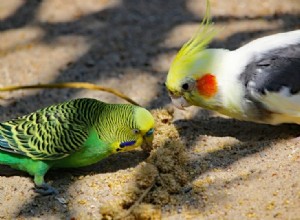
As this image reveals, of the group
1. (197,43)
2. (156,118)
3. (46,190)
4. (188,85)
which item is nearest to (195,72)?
(188,85)

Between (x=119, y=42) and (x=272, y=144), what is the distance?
1.97 m

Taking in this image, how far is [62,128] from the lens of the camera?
12.2ft

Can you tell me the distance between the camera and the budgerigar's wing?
367cm

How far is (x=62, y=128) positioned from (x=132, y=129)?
0.41m

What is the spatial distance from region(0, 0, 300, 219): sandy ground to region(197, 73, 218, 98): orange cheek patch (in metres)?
0.34

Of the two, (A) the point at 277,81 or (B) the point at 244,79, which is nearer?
(A) the point at 277,81

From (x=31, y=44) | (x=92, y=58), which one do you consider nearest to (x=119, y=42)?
(x=92, y=58)

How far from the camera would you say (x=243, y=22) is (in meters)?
5.51

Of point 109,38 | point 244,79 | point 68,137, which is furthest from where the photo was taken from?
point 109,38

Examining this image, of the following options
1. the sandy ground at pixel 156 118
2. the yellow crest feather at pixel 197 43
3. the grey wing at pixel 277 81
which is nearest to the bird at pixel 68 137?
the sandy ground at pixel 156 118

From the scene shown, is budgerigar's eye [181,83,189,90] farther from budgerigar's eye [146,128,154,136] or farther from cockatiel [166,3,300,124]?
budgerigar's eye [146,128,154,136]

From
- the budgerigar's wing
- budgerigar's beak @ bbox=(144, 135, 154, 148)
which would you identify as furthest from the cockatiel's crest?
the budgerigar's wing

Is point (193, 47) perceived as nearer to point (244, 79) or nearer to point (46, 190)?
point (244, 79)

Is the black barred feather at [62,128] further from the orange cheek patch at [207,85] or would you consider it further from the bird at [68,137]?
the orange cheek patch at [207,85]
